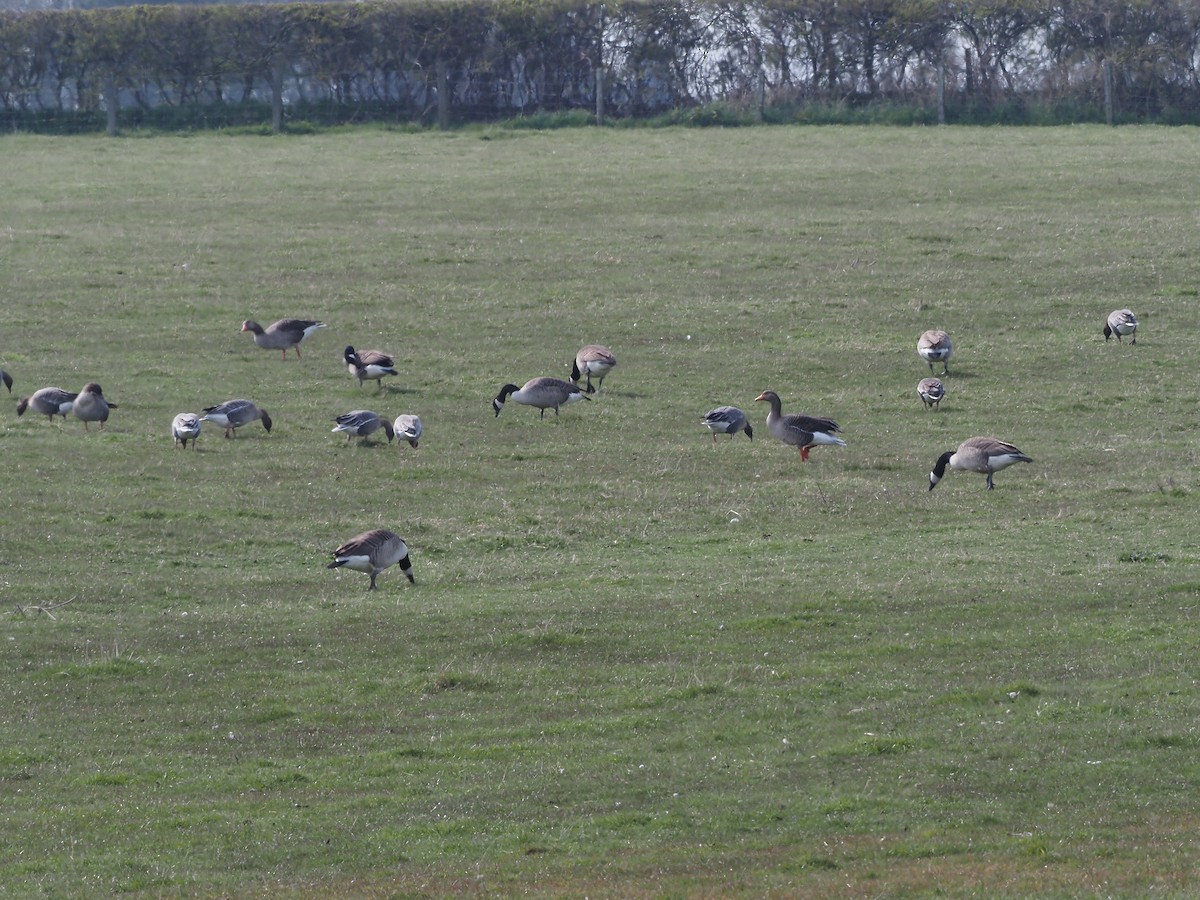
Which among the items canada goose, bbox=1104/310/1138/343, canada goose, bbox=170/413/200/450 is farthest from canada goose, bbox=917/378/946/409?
canada goose, bbox=170/413/200/450

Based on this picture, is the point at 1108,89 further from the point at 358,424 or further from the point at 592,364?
the point at 358,424

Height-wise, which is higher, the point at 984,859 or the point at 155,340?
the point at 155,340

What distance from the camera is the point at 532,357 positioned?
32094 mm

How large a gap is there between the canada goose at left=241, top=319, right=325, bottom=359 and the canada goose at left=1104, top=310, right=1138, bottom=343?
1662 centimetres

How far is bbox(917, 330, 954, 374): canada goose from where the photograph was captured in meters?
29.8

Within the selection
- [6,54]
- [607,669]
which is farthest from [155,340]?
[6,54]

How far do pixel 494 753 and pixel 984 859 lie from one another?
4.37 m

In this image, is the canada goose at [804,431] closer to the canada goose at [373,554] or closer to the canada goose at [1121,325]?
the canada goose at [373,554]

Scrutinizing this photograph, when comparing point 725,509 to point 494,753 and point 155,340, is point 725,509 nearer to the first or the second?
point 494,753

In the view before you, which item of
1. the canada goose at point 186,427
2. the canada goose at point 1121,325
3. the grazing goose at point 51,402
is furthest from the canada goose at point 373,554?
the canada goose at point 1121,325

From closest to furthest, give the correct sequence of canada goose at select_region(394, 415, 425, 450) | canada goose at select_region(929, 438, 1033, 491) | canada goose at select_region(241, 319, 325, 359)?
canada goose at select_region(929, 438, 1033, 491) → canada goose at select_region(394, 415, 425, 450) → canada goose at select_region(241, 319, 325, 359)

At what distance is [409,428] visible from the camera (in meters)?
25.5

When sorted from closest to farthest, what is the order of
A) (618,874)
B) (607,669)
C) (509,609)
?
(618,874) < (607,669) < (509,609)

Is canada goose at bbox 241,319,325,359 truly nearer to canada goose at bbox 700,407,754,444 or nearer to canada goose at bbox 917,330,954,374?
canada goose at bbox 700,407,754,444
